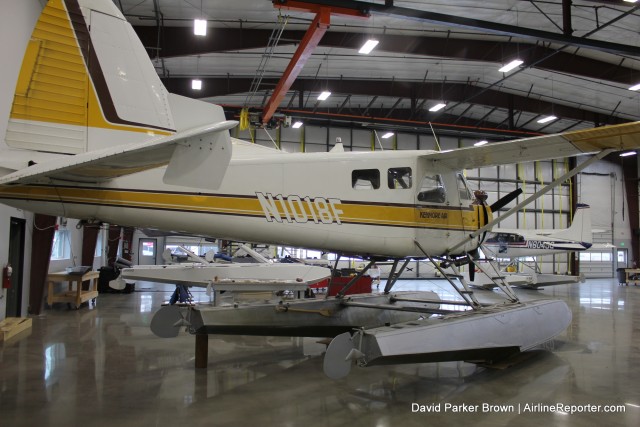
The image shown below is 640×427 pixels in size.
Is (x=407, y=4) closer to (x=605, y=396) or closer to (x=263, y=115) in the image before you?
(x=263, y=115)

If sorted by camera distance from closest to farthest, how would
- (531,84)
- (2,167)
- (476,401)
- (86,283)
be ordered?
1. (2,167)
2. (476,401)
3. (86,283)
4. (531,84)

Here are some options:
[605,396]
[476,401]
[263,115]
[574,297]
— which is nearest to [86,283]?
[263,115]

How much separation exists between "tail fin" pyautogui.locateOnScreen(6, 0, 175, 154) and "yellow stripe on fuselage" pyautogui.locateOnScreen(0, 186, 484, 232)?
430mm

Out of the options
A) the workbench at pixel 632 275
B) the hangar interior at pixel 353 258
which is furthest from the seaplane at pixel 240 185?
the workbench at pixel 632 275

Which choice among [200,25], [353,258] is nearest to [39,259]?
[200,25]

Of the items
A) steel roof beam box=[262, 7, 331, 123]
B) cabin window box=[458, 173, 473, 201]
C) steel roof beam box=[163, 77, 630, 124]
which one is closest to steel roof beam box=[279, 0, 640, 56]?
steel roof beam box=[262, 7, 331, 123]

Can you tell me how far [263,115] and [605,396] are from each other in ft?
44.5

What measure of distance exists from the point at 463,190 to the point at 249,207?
138 inches

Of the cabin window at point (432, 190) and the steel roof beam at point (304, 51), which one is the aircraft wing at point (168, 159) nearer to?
→ the cabin window at point (432, 190)

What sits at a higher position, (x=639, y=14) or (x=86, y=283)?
(x=639, y=14)

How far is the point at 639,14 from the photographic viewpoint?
13453mm

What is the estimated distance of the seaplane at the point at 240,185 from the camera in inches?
159

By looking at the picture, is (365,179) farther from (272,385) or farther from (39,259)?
(39,259)

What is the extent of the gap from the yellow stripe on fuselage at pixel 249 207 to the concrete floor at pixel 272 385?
6.49 feet
